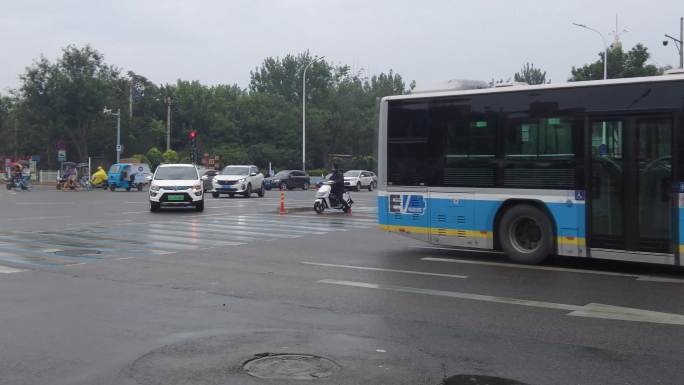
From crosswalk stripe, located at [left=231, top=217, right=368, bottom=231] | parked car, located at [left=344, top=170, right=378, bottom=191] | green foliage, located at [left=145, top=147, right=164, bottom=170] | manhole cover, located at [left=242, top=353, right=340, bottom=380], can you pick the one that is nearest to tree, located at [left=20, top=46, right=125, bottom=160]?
green foliage, located at [left=145, top=147, right=164, bottom=170]

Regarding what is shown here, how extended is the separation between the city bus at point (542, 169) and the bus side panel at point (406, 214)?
0.07ft

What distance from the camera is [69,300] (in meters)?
8.45

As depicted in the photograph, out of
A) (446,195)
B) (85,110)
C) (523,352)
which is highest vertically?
(85,110)

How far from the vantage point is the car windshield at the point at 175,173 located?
83.3 ft

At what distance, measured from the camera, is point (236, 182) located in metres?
36.2

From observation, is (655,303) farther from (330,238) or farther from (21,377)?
(330,238)

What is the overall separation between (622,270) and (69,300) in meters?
8.24

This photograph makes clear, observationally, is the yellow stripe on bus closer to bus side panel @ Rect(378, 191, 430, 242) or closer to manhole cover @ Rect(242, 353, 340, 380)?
bus side panel @ Rect(378, 191, 430, 242)

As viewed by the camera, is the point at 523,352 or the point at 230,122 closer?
the point at 523,352

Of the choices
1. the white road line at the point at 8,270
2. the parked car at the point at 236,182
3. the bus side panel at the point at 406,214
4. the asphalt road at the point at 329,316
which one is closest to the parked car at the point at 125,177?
the parked car at the point at 236,182

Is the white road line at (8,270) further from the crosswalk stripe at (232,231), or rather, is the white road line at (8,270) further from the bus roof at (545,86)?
the bus roof at (545,86)

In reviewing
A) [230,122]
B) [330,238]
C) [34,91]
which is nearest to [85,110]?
[34,91]

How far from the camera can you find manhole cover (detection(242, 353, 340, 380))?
5.43 m

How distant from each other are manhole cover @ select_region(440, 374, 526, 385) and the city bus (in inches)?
241
